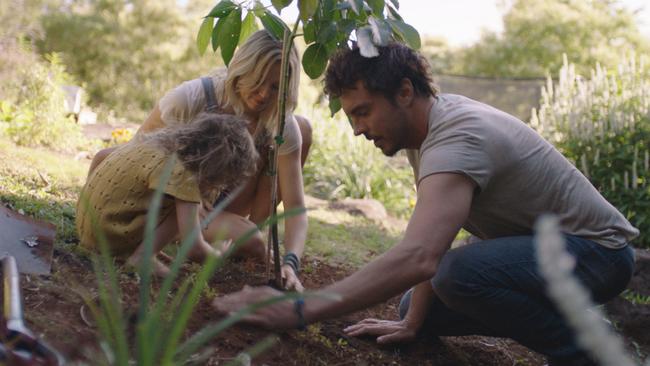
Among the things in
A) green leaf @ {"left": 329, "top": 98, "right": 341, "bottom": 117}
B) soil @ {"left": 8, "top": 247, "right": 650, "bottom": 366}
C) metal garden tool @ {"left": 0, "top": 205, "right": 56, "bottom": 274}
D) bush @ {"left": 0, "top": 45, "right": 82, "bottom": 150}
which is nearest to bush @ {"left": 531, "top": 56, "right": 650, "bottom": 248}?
soil @ {"left": 8, "top": 247, "right": 650, "bottom": 366}

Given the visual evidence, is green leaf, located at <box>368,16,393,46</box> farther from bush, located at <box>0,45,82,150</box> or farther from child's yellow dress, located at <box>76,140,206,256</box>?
bush, located at <box>0,45,82,150</box>

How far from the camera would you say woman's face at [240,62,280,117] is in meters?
2.76

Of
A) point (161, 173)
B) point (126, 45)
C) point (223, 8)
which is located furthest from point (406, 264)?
point (126, 45)

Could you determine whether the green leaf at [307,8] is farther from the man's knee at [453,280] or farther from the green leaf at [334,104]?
the man's knee at [453,280]

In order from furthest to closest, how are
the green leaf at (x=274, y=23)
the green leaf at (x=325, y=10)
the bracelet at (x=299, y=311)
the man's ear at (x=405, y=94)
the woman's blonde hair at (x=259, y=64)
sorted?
1. the woman's blonde hair at (x=259, y=64)
2. the green leaf at (x=274, y=23)
3. the man's ear at (x=405, y=94)
4. the green leaf at (x=325, y=10)
5. the bracelet at (x=299, y=311)

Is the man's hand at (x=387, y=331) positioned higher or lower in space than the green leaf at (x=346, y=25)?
lower

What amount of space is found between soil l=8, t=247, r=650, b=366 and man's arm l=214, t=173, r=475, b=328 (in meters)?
0.27

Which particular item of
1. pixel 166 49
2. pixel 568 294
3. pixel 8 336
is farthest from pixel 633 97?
pixel 166 49

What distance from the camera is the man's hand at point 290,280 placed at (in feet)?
8.24

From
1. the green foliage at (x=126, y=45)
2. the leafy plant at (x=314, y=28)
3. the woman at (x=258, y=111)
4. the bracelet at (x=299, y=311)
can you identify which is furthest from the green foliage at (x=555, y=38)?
the bracelet at (x=299, y=311)

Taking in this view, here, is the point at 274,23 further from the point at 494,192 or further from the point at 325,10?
the point at 494,192

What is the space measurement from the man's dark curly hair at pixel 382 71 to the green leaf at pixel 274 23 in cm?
22

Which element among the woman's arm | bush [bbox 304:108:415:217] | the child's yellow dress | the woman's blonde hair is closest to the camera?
the child's yellow dress

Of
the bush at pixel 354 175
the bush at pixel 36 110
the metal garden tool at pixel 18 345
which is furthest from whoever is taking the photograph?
the bush at pixel 354 175
